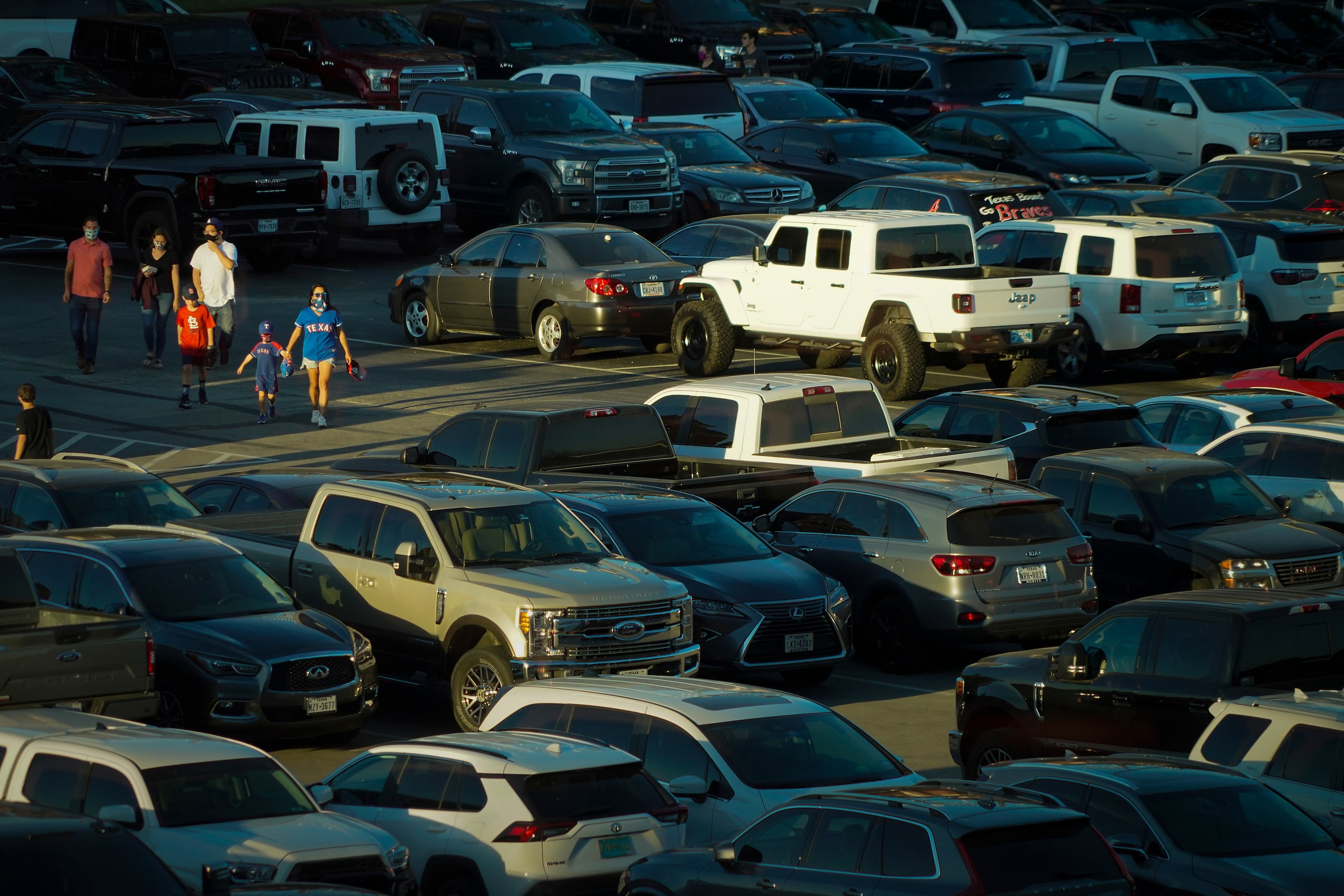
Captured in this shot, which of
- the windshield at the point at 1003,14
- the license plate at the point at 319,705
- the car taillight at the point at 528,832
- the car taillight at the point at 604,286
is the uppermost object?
the windshield at the point at 1003,14

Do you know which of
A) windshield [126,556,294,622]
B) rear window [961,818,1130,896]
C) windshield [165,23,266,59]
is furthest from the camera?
windshield [165,23,266,59]

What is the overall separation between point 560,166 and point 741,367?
5191 millimetres

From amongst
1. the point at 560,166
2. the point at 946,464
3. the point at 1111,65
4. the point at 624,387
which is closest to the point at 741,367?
the point at 624,387

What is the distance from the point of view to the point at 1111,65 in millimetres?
37062

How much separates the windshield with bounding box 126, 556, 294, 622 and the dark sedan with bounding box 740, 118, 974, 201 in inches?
726

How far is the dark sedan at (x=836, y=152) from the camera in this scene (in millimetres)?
31484

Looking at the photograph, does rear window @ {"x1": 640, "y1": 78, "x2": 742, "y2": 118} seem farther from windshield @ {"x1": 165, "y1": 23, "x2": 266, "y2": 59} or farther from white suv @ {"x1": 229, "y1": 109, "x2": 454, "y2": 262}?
windshield @ {"x1": 165, "y1": 23, "x2": 266, "y2": 59}

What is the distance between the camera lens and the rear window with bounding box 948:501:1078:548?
51.8 ft

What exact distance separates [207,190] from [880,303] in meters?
9.38

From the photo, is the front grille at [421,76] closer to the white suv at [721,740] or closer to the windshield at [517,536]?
the windshield at [517,536]

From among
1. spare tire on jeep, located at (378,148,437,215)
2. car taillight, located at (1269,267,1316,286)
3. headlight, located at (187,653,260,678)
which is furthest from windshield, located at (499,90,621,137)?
headlight, located at (187,653,260,678)

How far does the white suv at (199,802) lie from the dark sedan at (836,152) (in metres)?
22.6

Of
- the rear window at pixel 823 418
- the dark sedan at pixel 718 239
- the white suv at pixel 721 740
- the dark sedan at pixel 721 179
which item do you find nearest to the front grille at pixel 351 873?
the white suv at pixel 721 740

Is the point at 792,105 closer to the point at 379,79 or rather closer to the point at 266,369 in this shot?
the point at 379,79
